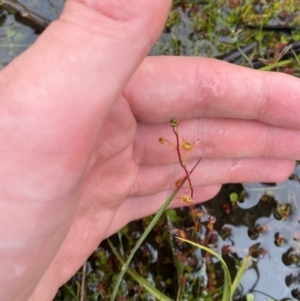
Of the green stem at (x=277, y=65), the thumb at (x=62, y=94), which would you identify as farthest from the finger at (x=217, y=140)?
the thumb at (x=62, y=94)

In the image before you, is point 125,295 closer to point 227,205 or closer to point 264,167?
point 227,205

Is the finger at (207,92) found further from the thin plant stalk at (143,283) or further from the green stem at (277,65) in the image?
the thin plant stalk at (143,283)

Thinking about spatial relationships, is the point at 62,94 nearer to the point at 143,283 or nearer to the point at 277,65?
the point at 143,283

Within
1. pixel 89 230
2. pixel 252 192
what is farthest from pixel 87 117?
pixel 252 192

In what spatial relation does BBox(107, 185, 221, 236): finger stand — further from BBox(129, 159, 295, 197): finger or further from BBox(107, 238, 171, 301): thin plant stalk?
BBox(107, 238, 171, 301): thin plant stalk

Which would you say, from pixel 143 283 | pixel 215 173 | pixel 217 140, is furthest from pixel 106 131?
pixel 143 283

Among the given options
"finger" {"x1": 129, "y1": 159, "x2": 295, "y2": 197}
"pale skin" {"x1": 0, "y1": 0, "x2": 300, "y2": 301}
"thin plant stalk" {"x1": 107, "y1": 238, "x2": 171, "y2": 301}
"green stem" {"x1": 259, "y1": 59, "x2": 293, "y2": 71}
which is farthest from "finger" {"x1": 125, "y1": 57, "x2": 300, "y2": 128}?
"thin plant stalk" {"x1": 107, "y1": 238, "x2": 171, "y2": 301}

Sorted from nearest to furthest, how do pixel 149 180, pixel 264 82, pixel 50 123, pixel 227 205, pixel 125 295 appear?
1. pixel 50 123
2. pixel 264 82
3. pixel 149 180
4. pixel 125 295
5. pixel 227 205
